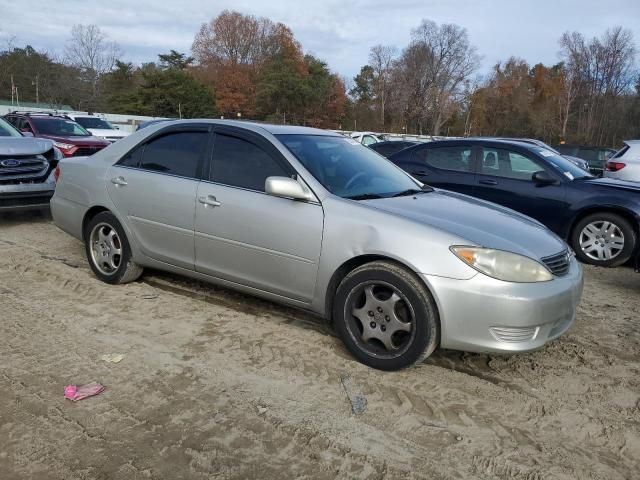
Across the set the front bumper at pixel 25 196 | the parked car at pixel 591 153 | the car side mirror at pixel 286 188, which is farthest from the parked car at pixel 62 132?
the parked car at pixel 591 153

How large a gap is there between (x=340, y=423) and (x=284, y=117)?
2354 inches

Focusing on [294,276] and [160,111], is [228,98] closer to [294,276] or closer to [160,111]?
[160,111]

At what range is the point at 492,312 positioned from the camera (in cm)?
311

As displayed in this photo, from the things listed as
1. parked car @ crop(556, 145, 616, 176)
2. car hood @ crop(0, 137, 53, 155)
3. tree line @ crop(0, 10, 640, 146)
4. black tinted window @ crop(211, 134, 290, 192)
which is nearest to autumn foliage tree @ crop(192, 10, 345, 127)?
tree line @ crop(0, 10, 640, 146)

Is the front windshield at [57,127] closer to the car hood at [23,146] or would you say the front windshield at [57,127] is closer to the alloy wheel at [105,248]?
the car hood at [23,146]

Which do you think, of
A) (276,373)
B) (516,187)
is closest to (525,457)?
(276,373)

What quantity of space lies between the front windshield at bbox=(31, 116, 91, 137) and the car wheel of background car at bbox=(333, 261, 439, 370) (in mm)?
9819

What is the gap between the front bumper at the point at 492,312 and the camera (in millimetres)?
3109

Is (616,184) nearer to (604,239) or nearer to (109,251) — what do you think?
(604,239)

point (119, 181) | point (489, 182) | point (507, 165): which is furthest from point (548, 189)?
point (119, 181)

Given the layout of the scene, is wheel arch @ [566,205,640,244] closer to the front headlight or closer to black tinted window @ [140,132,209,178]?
the front headlight

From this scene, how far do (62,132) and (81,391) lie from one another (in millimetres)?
9806

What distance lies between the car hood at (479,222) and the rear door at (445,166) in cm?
355

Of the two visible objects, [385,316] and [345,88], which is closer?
[385,316]
